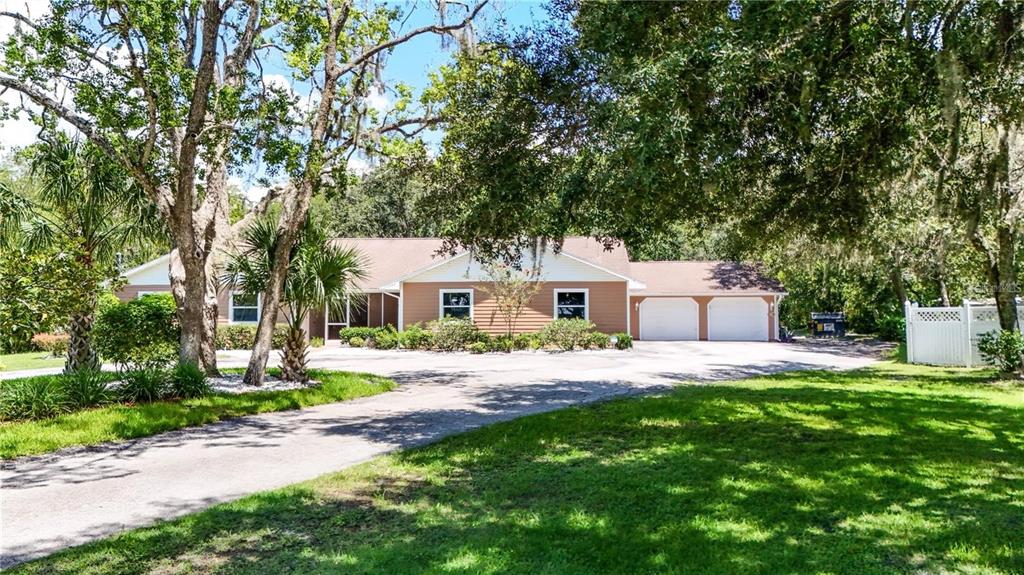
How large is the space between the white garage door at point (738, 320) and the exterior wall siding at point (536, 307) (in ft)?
19.5

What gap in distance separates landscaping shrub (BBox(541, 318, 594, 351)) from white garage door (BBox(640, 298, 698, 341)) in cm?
727

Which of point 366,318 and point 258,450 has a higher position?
point 366,318

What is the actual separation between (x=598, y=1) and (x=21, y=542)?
701cm

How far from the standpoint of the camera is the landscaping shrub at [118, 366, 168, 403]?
363 inches

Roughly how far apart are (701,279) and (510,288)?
36.5 ft

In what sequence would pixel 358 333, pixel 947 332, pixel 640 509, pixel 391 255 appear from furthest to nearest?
pixel 391 255 → pixel 358 333 → pixel 947 332 → pixel 640 509

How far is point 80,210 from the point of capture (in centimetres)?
1212

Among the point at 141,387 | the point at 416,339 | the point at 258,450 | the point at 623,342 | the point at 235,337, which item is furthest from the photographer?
the point at 235,337

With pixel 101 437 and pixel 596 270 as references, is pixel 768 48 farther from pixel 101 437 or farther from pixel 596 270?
pixel 596 270

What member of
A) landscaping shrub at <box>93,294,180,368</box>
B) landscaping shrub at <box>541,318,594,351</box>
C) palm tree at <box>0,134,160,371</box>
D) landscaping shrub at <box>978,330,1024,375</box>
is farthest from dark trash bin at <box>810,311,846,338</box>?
palm tree at <box>0,134,160,371</box>

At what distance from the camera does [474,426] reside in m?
8.40

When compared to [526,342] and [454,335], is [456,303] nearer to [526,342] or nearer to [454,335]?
[454,335]

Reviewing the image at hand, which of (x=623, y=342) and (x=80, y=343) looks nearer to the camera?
(x=80, y=343)

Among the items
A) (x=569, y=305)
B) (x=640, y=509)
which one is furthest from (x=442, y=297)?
(x=640, y=509)
